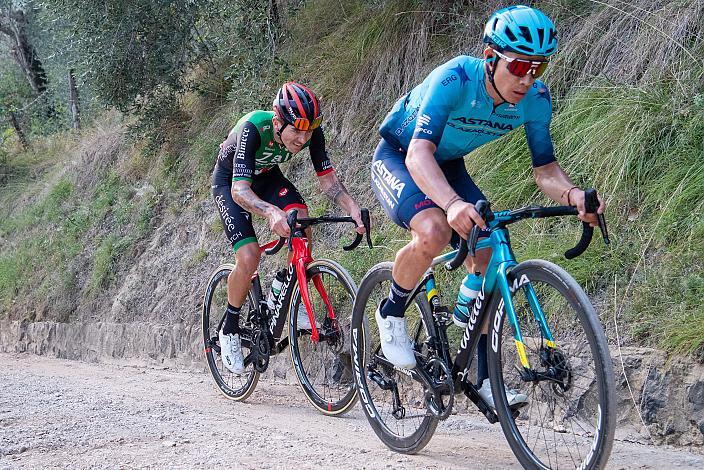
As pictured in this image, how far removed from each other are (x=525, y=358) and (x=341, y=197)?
9.08 feet

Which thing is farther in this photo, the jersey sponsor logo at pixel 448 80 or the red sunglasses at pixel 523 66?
the jersey sponsor logo at pixel 448 80

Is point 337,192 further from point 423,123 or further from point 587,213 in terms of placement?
point 587,213

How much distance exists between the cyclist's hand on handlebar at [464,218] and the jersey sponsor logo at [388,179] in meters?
0.71

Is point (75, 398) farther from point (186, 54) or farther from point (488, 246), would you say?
point (186, 54)

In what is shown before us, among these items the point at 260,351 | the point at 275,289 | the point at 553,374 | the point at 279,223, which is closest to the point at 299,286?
the point at 275,289

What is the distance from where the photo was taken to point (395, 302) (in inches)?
183

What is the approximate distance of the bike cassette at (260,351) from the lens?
6711 mm

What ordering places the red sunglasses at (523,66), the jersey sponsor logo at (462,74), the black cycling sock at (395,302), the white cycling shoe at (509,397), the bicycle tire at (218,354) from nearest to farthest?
the red sunglasses at (523,66)
the white cycling shoe at (509,397)
the jersey sponsor logo at (462,74)
the black cycling sock at (395,302)
the bicycle tire at (218,354)

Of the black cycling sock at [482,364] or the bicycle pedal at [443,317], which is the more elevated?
the bicycle pedal at [443,317]

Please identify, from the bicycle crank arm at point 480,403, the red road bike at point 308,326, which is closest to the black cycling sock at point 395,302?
the bicycle crank arm at point 480,403

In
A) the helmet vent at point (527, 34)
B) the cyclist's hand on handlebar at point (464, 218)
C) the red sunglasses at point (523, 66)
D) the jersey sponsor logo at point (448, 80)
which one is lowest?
the cyclist's hand on handlebar at point (464, 218)

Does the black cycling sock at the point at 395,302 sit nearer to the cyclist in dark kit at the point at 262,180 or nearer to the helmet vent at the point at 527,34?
the cyclist in dark kit at the point at 262,180

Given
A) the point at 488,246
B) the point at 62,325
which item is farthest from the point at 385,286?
the point at 62,325

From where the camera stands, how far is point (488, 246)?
4367 millimetres
